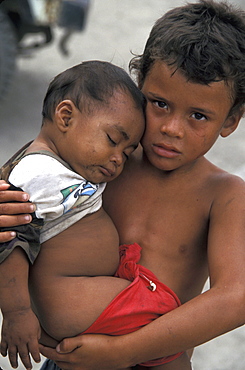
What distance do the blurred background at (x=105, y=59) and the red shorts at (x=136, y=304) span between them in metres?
1.45

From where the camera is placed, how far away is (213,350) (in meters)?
3.04

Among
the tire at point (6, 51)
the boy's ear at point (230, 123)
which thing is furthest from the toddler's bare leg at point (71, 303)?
the tire at point (6, 51)

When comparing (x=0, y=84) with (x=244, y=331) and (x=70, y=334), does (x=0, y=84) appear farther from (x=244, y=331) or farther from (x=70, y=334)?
(x=70, y=334)

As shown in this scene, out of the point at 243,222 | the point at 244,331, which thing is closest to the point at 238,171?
the point at 244,331

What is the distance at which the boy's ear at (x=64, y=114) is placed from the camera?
164cm

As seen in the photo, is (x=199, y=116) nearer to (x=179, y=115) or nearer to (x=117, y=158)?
(x=179, y=115)

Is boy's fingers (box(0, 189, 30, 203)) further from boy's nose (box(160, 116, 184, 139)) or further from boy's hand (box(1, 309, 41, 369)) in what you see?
boy's nose (box(160, 116, 184, 139))

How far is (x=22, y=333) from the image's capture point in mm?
1470

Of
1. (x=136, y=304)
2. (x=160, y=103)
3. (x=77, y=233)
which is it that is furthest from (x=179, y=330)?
(x=160, y=103)

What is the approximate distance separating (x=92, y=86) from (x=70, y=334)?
27.5 inches

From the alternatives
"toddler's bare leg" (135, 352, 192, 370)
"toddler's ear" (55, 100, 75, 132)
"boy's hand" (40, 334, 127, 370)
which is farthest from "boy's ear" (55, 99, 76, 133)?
"toddler's bare leg" (135, 352, 192, 370)

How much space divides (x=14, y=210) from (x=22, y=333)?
1.05 ft

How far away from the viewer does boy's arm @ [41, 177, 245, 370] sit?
5.01ft

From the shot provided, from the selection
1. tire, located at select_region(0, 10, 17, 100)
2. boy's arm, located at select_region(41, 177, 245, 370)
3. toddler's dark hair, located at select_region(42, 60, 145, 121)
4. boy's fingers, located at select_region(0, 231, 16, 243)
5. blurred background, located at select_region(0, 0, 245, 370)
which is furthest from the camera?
tire, located at select_region(0, 10, 17, 100)
